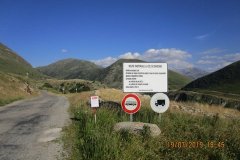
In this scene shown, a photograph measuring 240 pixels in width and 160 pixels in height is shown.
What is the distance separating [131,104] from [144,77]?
1.62 meters

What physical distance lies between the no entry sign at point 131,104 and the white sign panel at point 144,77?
39.0 inches

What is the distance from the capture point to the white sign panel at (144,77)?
49.9 feet

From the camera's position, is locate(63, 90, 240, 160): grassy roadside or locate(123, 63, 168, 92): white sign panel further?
locate(123, 63, 168, 92): white sign panel

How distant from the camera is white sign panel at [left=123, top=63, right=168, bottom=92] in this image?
49.9 feet

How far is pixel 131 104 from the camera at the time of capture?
14.3m

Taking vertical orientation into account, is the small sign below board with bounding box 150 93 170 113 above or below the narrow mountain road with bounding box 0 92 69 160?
above

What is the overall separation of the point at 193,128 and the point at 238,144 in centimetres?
300

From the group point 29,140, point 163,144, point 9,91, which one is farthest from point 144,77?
point 9,91

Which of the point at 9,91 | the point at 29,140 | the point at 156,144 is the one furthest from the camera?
the point at 9,91

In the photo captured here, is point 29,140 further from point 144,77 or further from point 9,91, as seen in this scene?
point 9,91

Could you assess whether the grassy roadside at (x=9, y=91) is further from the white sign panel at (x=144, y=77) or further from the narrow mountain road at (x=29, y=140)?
the white sign panel at (x=144, y=77)

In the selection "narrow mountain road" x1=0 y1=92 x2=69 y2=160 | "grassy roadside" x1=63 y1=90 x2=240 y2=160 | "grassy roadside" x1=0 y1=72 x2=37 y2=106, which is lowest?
"narrow mountain road" x1=0 y1=92 x2=69 y2=160

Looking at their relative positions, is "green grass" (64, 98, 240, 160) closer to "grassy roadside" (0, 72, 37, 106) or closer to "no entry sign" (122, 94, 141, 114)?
"no entry sign" (122, 94, 141, 114)

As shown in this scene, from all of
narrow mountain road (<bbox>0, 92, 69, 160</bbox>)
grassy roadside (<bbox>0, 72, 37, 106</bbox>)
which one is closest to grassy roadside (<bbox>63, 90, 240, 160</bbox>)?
narrow mountain road (<bbox>0, 92, 69, 160</bbox>)
